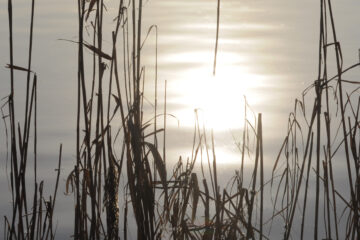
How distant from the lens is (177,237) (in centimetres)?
214

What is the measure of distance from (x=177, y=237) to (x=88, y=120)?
464 mm

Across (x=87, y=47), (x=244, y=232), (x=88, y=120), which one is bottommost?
(x=244, y=232)

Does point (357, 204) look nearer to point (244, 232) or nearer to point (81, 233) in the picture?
point (244, 232)

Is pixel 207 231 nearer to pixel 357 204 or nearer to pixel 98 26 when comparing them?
pixel 357 204

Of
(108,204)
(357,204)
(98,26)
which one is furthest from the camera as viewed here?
(357,204)

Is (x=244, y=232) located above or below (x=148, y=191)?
below

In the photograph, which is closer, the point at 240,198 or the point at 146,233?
the point at 146,233

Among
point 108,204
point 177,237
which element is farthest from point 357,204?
point 108,204

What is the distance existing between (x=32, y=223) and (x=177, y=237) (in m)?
0.46

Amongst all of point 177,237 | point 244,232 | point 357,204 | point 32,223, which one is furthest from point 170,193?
point 357,204

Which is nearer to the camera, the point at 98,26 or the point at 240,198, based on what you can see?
the point at 98,26

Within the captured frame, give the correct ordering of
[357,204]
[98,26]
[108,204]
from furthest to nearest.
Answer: [357,204]
[98,26]
[108,204]

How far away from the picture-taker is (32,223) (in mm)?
2131

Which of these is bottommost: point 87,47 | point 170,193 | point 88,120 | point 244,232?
point 244,232
